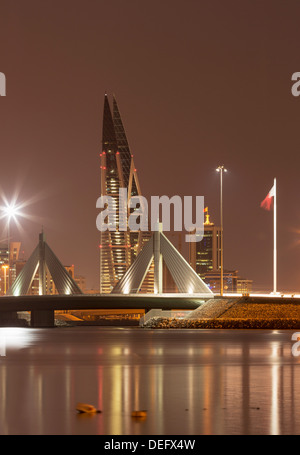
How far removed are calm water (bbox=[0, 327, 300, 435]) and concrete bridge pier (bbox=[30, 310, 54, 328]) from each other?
85.0 meters

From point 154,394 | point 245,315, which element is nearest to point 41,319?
point 245,315

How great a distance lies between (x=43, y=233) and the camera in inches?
4535

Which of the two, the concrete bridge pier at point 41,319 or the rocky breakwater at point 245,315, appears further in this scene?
the concrete bridge pier at point 41,319

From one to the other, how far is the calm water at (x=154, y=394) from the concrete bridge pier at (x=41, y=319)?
84992 mm

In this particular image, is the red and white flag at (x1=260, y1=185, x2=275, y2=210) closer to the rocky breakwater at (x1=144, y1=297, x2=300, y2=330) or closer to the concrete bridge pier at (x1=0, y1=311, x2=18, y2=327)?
the rocky breakwater at (x1=144, y1=297, x2=300, y2=330)

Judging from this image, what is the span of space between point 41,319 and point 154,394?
102984mm

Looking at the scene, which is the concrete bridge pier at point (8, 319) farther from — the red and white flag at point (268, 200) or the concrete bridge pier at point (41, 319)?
the red and white flag at point (268, 200)

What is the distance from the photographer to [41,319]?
408 feet

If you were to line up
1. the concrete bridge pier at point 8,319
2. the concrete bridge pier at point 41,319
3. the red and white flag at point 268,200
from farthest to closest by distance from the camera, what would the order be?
the concrete bridge pier at point 8,319, the concrete bridge pier at point 41,319, the red and white flag at point 268,200

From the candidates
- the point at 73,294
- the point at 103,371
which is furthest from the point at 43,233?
the point at 103,371

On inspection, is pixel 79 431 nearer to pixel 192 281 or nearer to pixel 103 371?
pixel 103 371

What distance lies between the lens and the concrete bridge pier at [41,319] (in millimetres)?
123625

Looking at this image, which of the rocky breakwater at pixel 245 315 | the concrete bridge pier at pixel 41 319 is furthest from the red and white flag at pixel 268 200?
the concrete bridge pier at pixel 41 319

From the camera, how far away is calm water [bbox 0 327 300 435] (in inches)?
683
